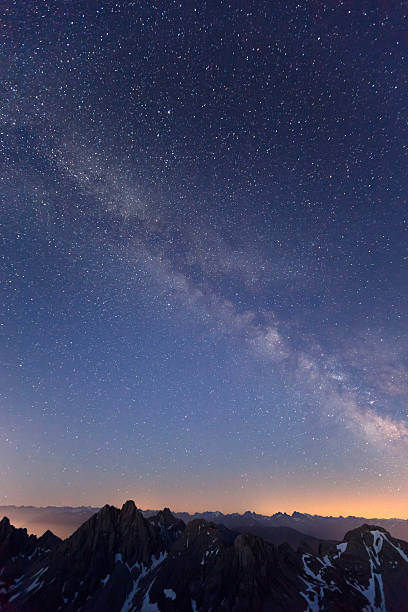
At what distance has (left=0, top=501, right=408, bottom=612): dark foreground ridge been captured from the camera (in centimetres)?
14225

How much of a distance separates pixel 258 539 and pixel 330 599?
36.9 metres

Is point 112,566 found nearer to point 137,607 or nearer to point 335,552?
point 137,607

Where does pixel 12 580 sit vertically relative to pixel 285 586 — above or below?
below

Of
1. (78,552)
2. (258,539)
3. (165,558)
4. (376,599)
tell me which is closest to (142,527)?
(165,558)

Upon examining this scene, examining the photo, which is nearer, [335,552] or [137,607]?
[137,607]

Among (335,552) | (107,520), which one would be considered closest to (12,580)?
(107,520)

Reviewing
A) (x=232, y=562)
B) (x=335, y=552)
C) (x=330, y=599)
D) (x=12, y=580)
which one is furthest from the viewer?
(x=335, y=552)

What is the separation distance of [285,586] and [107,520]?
10631 cm

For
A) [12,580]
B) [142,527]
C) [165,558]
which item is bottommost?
[12,580]

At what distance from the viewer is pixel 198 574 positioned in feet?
500

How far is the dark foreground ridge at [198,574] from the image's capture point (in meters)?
142

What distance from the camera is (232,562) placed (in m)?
152

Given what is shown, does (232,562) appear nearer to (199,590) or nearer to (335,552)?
(199,590)

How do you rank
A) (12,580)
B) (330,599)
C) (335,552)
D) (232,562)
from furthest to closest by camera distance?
(335,552) → (12,580) → (232,562) → (330,599)
